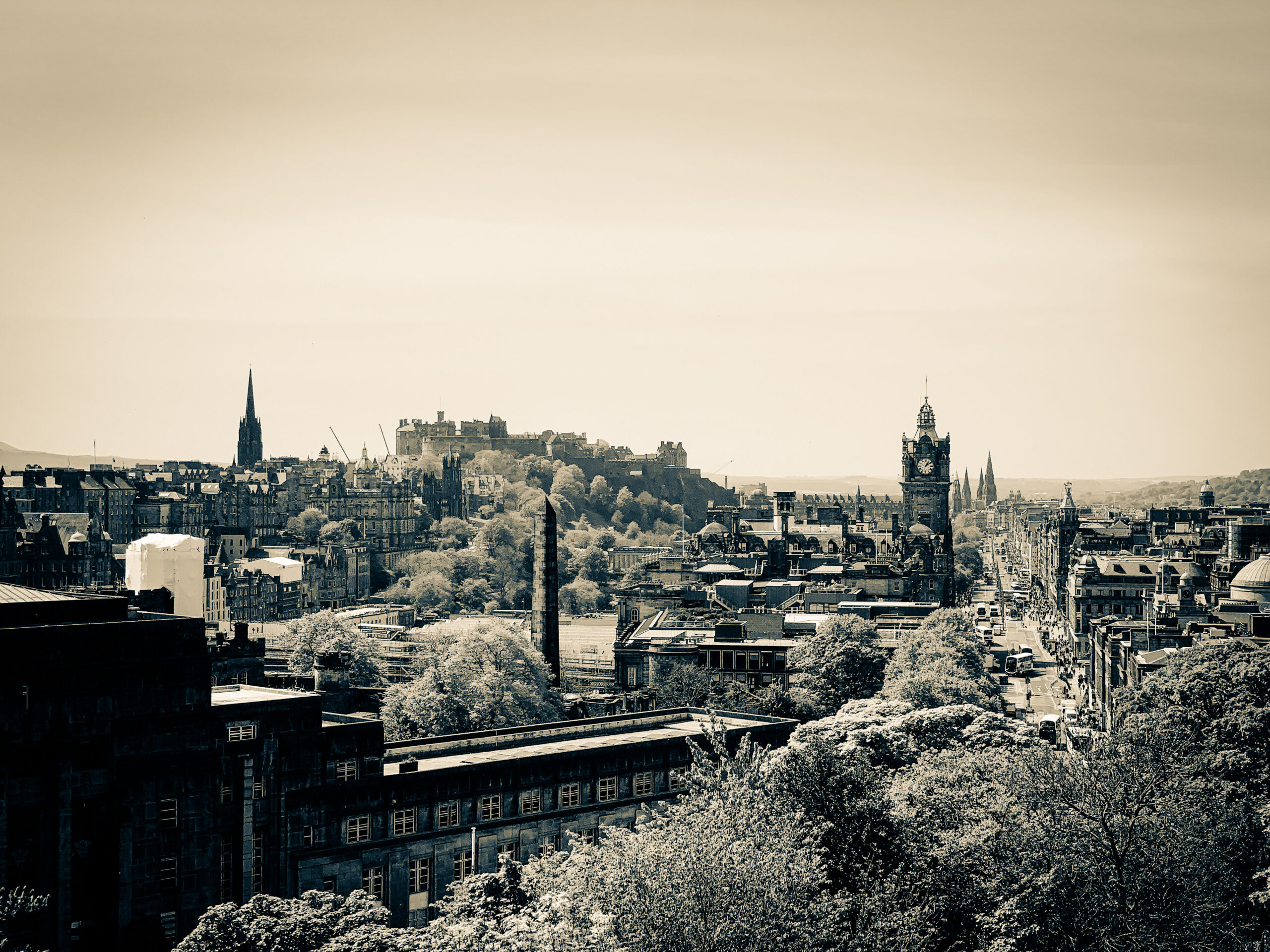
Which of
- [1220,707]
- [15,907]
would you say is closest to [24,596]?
[15,907]

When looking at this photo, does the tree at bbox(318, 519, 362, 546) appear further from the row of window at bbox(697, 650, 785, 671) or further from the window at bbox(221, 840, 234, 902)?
the window at bbox(221, 840, 234, 902)

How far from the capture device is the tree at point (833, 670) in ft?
251

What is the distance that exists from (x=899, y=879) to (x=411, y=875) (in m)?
19.5

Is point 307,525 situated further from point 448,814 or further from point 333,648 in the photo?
point 448,814

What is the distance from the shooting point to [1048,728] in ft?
228

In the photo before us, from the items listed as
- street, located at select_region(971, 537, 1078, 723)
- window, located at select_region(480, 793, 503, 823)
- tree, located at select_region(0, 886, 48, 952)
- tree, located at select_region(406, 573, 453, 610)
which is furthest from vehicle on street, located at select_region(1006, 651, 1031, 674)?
tree, located at select_region(0, 886, 48, 952)

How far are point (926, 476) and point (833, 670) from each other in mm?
95386

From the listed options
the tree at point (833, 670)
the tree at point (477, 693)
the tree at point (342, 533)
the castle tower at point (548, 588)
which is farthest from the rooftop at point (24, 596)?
the tree at point (342, 533)

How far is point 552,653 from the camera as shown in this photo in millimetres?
83312

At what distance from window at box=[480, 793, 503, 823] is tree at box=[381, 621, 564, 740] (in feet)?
61.1

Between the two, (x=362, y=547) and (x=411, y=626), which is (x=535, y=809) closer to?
(x=411, y=626)

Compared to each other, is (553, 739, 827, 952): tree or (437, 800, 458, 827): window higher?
(553, 739, 827, 952): tree

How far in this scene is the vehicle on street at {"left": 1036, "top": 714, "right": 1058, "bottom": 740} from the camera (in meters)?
67.2

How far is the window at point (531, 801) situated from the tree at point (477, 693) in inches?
692
